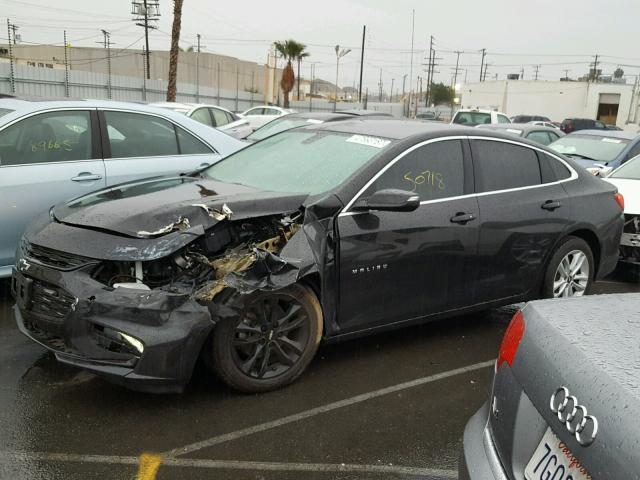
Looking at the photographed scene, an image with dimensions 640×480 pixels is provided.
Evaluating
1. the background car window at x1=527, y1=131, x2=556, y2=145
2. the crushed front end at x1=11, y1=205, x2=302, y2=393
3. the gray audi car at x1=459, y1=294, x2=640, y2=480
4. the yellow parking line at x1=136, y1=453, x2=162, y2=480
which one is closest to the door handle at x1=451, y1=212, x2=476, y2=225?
the crushed front end at x1=11, y1=205, x2=302, y2=393

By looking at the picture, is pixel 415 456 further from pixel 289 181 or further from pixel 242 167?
pixel 242 167

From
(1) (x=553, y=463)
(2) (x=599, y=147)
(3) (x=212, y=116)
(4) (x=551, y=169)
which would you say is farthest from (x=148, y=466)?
(3) (x=212, y=116)

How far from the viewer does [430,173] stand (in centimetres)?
409

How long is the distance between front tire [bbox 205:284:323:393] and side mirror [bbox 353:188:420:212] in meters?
0.64

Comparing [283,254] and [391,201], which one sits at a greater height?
[391,201]

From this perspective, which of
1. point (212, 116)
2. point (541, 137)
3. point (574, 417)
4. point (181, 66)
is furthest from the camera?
point (181, 66)

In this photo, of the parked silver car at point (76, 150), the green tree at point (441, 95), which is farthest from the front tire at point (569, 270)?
the green tree at point (441, 95)

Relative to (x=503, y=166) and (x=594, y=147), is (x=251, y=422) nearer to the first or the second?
(x=503, y=166)

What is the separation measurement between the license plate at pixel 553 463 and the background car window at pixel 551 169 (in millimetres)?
3309

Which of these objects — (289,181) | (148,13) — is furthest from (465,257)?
(148,13)

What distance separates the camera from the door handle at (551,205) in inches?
179

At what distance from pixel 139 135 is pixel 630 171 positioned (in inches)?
222

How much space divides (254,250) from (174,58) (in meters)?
22.2

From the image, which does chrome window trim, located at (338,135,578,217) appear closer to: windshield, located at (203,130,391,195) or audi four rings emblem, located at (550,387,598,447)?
windshield, located at (203,130,391,195)
